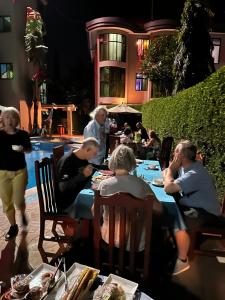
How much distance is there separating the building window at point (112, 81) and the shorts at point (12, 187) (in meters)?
19.7

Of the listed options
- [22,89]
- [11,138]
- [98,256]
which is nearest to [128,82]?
[22,89]

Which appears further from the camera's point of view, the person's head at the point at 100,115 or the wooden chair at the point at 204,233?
the person's head at the point at 100,115

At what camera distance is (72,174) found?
3189 mm

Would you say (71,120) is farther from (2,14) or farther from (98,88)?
(2,14)

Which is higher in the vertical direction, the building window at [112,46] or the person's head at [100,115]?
the building window at [112,46]

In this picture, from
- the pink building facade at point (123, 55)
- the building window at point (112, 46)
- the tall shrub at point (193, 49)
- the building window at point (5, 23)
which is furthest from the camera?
the building window at point (112, 46)

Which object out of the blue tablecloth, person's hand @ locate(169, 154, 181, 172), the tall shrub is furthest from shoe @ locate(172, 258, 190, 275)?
the tall shrub

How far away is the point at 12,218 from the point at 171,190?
2.35 m

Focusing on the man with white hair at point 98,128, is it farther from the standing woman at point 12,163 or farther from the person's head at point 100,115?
the standing woman at point 12,163

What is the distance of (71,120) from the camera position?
24.6 m

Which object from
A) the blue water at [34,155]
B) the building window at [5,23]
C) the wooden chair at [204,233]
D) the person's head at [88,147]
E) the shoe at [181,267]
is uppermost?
the building window at [5,23]

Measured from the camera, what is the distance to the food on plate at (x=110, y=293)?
1.30 m

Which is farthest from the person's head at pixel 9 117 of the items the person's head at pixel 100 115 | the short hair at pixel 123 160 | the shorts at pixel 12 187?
the short hair at pixel 123 160

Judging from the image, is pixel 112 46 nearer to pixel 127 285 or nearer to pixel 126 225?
pixel 126 225
